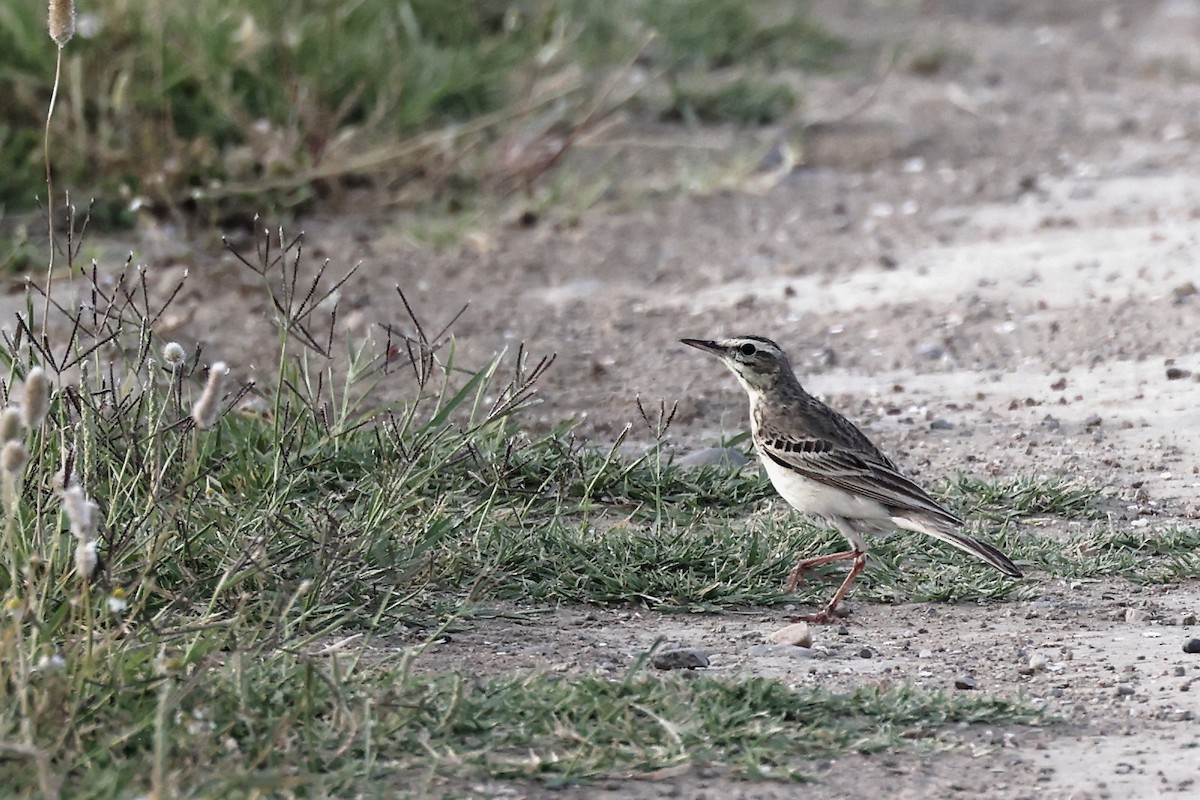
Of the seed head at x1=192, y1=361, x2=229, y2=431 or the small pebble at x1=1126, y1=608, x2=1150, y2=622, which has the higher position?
the seed head at x1=192, y1=361, x2=229, y2=431

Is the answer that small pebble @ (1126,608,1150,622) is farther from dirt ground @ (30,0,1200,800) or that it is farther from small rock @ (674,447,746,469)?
small rock @ (674,447,746,469)

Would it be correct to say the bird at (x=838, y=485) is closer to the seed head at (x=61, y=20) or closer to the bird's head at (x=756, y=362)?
the bird's head at (x=756, y=362)

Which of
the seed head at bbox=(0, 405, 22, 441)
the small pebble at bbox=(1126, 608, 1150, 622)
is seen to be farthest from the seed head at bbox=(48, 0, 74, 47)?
the small pebble at bbox=(1126, 608, 1150, 622)

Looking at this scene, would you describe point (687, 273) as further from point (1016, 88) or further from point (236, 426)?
point (1016, 88)

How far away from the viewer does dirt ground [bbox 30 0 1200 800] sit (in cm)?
437

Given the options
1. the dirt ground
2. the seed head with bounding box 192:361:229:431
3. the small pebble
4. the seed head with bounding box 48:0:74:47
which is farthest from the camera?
the small pebble

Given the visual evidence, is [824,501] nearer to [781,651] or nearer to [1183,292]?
[781,651]

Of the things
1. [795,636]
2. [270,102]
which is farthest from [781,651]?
[270,102]

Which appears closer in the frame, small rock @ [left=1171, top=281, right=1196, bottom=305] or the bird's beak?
the bird's beak

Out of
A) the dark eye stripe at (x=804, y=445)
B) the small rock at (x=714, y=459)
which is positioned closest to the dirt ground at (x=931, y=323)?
the small rock at (x=714, y=459)

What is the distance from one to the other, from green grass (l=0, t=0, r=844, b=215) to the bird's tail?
3397 millimetres

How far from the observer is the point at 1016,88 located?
11.6 metres

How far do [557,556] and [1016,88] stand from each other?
7.42 m

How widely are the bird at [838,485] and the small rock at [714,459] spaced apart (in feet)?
1.23
